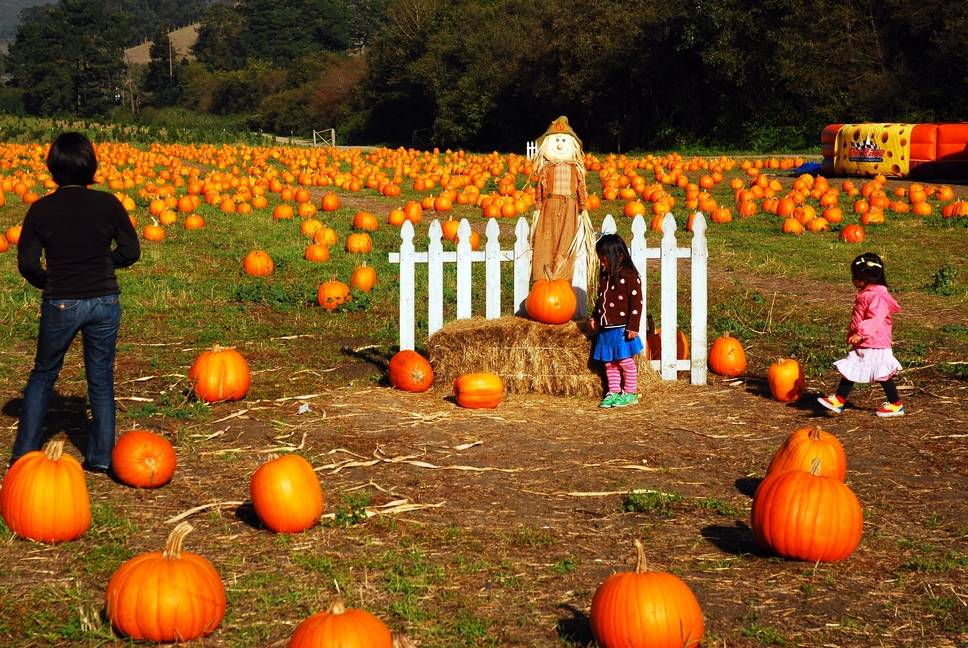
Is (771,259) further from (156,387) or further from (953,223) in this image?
(156,387)

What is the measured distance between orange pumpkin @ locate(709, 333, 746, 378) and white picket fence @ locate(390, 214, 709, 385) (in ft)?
0.92

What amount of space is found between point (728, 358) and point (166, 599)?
6.38 meters

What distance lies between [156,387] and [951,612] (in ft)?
21.1

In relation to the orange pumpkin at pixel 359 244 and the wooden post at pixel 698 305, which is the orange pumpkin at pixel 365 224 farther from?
the wooden post at pixel 698 305

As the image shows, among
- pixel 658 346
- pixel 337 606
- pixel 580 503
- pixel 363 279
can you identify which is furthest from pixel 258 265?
pixel 337 606

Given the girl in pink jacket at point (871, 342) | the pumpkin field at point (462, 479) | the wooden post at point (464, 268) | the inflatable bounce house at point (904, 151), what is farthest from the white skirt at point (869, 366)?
the inflatable bounce house at point (904, 151)

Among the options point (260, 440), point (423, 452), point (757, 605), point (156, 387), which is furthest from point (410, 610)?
point (156, 387)

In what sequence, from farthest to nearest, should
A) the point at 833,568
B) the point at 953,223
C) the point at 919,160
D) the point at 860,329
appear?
1. the point at 919,160
2. the point at 953,223
3. the point at 860,329
4. the point at 833,568

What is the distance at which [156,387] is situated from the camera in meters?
9.40

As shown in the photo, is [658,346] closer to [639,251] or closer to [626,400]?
[639,251]

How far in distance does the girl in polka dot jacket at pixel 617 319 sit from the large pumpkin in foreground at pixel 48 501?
4308 millimetres

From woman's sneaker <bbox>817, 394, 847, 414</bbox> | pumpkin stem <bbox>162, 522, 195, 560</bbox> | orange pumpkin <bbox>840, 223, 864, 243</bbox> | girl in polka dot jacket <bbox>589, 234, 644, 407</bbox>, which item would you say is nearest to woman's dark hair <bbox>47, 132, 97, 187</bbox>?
pumpkin stem <bbox>162, 522, 195, 560</bbox>

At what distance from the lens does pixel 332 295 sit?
12797 millimetres

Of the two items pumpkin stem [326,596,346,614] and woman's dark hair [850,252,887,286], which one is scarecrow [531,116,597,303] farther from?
pumpkin stem [326,596,346,614]
